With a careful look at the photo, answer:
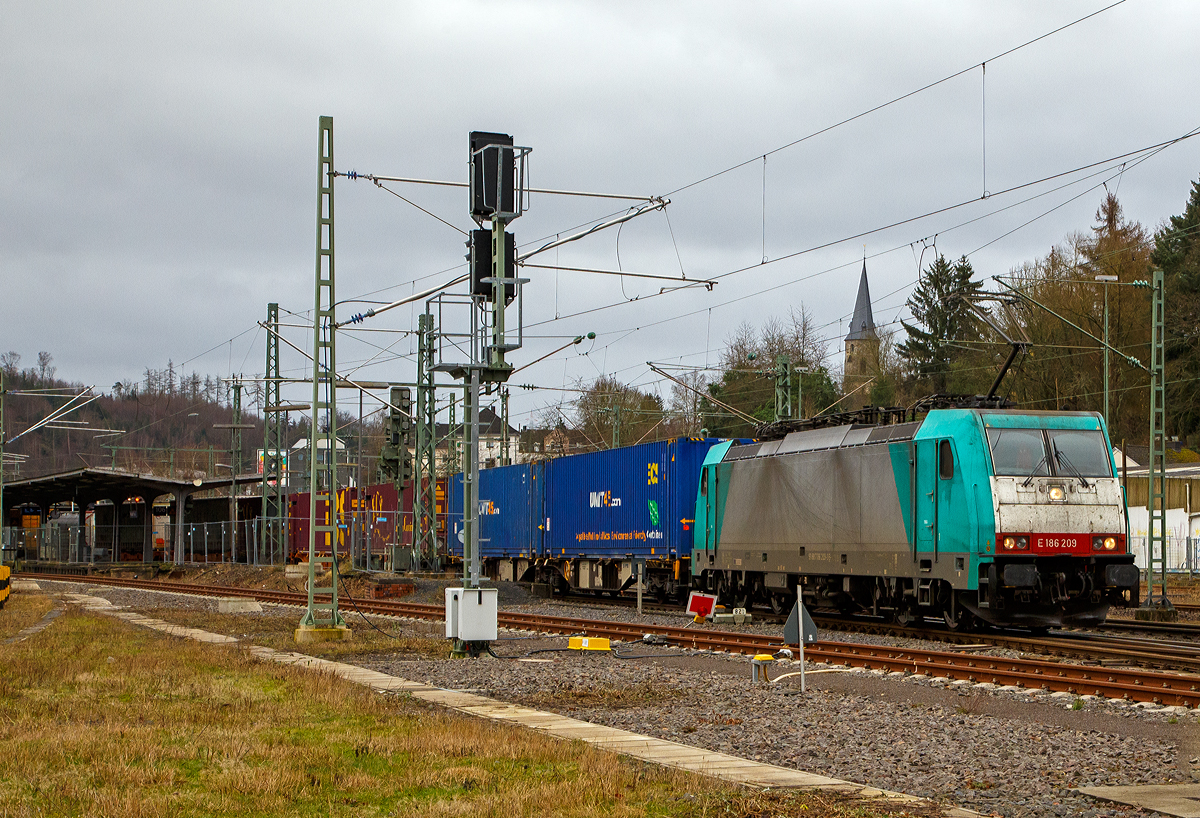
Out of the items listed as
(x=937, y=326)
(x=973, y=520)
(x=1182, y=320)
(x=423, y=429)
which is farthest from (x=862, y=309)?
(x=973, y=520)

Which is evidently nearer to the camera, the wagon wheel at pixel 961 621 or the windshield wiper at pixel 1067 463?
the windshield wiper at pixel 1067 463

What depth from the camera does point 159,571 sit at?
56.8 metres

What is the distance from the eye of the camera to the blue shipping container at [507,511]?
36.1m

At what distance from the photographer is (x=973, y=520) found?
59.6 feet

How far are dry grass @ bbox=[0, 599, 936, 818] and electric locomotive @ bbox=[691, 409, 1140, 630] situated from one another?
30.4 ft

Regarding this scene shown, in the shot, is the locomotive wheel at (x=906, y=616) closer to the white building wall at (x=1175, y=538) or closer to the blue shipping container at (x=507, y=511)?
the blue shipping container at (x=507, y=511)

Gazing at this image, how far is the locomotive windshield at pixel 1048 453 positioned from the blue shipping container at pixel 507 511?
1871 cm

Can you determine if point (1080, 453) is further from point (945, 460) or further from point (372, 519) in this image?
point (372, 519)

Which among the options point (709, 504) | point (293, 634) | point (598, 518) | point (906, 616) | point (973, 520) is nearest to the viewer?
point (973, 520)

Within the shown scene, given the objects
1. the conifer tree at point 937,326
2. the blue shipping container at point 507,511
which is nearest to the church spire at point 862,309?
the conifer tree at point 937,326

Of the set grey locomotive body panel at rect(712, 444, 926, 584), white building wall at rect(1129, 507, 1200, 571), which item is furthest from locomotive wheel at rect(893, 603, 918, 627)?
white building wall at rect(1129, 507, 1200, 571)

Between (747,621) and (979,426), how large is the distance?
7.04 meters

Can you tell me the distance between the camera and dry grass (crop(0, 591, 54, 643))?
965 inches

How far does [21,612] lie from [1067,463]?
78.4ft
